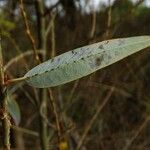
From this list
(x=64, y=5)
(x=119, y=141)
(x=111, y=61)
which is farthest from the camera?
(x=119, y=141)

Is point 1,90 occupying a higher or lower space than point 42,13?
lower

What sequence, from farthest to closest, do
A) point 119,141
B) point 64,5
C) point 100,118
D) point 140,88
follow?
1. point 140,88
2. point 100,118
3. point 119,141
4. point 64,5

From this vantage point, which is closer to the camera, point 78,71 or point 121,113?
point 78,71

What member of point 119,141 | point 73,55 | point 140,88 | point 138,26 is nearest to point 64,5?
point 73,55

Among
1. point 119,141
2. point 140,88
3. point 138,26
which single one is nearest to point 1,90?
point 119,141

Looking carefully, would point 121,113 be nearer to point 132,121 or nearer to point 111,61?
point 132,121

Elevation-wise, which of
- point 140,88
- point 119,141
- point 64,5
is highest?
point 64,5

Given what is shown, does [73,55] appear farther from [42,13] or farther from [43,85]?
[42,13]
